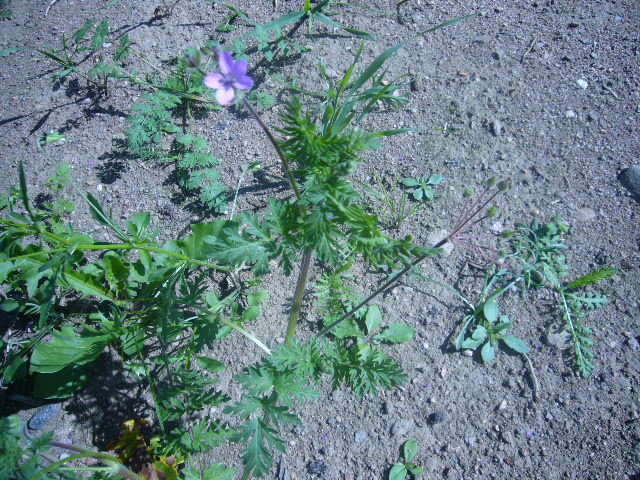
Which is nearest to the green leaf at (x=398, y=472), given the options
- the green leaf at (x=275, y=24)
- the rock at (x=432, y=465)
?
the rock at (x=432, y=465)

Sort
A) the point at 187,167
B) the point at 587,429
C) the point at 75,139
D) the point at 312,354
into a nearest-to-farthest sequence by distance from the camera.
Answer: the point at 312,354
the point at 587,429
the point at 187,167
the point at 75,139

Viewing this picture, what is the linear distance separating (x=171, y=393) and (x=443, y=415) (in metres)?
1.39

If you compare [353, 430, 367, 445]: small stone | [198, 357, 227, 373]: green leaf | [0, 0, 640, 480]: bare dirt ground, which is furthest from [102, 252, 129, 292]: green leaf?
[353, 430, 367, 445]: small stone

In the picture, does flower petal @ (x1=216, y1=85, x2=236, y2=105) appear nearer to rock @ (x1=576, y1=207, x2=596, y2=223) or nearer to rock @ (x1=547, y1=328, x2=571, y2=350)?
rock @ (x1=547, y1=328, x2=571, y2=350)

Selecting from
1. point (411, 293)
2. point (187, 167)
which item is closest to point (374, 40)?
point (187, 167)

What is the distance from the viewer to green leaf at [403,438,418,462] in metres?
2.33

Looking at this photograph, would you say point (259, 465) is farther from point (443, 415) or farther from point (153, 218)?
point (153, 218)

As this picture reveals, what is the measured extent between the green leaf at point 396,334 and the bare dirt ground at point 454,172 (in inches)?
2.8

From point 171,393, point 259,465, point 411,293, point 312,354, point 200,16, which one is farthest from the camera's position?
point 200,16

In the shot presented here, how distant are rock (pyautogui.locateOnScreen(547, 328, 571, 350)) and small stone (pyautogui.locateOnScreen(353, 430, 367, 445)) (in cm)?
112

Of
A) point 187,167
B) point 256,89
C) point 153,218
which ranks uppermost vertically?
point 256,89

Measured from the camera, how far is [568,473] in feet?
7.41

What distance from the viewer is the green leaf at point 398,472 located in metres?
2.29

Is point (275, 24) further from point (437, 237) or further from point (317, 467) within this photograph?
point (317, 467)
